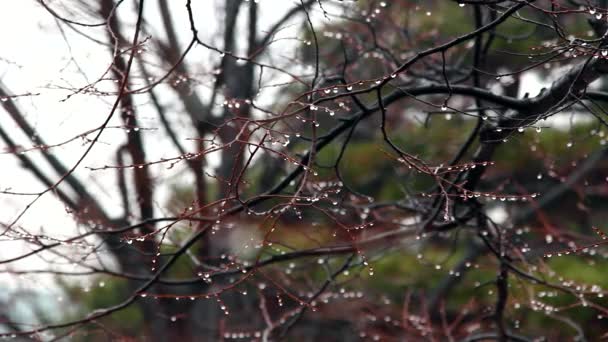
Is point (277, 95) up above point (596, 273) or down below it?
above

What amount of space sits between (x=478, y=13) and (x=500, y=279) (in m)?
1.29

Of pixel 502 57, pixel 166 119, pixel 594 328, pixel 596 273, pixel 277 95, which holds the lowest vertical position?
pixel 594 328

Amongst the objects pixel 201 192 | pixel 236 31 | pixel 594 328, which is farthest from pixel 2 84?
→ pixel 594 328

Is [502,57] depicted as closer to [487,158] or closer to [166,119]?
[166,119]

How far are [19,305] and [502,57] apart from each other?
6592 mm

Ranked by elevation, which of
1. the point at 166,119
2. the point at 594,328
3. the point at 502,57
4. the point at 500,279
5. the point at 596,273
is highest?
the point at 502,57

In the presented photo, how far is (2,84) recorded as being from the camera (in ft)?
13.0

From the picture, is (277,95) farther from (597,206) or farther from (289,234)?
(597,206)

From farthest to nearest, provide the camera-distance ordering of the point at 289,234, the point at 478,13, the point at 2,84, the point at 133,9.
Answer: the point at 289,234, the point at 133,9, the point at 2,84, the point at 478,13

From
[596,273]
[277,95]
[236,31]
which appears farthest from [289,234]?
[596,273]

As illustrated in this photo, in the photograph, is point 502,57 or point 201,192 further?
point 502,57

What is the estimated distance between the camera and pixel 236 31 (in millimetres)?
5762

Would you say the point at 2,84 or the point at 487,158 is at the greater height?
the point at 2,84

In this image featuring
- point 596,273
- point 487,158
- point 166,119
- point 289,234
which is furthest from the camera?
point 289,234
